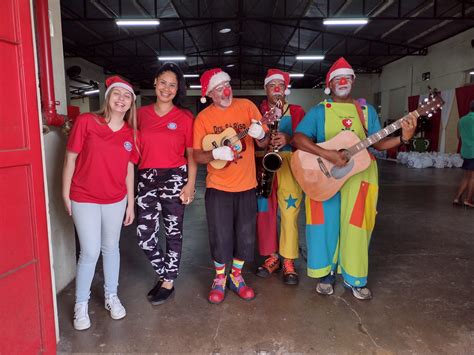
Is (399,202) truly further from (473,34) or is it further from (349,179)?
(473,34)

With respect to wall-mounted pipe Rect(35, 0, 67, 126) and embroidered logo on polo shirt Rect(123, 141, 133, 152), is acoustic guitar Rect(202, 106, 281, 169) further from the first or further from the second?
wall-mounted pipe Rect(35, 0, 67, 126)

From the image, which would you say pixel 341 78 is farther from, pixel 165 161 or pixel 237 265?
pixel 237 265

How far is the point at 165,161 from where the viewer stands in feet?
8.02

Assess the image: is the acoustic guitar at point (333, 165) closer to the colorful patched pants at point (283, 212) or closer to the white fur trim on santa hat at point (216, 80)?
the colorful patched pants at point (283, 212)

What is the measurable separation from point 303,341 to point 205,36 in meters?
14.2

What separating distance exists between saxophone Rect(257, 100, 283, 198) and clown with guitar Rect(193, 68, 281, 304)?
0.10 m

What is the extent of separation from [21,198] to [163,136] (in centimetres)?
97

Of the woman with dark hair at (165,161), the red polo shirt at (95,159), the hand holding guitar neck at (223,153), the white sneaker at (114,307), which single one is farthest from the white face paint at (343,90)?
the white sneaker at (114,307)

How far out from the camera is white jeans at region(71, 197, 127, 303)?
7.16 ft

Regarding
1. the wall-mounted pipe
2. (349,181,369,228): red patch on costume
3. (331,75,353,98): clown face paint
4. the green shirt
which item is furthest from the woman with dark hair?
the green shirt

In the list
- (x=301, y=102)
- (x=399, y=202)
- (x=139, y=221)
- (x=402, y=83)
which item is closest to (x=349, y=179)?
(x=139, y=221)

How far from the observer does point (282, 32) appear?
1454 cm

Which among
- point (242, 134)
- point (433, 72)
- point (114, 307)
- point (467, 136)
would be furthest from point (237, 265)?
point (433, 72)

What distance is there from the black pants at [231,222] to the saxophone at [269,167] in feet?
0.73
